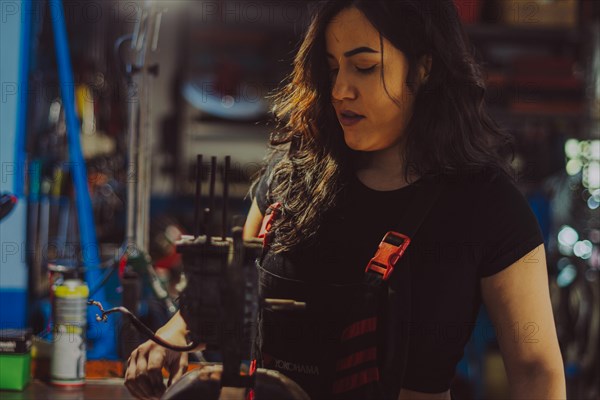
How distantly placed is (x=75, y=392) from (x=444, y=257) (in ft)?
2.70

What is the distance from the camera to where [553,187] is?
14.5 ft

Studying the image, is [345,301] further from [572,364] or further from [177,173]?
[177,173]

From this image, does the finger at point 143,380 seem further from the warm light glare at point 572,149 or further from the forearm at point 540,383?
the warm light glare at point 572,149

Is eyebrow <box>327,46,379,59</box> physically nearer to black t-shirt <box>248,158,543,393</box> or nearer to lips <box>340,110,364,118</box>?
lips <box>340,110,364,118</box>

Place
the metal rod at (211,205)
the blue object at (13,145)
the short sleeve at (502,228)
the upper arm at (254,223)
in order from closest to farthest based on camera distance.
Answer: the metal rod at (211,205) < the short sleeve at (502,228) < the upper arm at (254,223) < the blue object at (13,145)

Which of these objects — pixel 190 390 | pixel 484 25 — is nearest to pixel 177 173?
pixel 484 25

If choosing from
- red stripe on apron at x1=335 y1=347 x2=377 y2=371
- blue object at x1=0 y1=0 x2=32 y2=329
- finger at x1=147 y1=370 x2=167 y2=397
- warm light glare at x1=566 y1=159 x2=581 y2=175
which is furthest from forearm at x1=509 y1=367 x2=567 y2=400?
warm light glare at x1=566 y1=159 x2=581 y2=175

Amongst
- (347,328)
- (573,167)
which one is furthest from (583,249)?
(347,328)

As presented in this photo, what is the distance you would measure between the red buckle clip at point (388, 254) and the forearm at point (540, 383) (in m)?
0.29

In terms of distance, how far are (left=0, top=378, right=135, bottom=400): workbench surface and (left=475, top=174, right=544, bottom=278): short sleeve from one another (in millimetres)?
777

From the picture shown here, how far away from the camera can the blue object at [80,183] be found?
2428 millimetres

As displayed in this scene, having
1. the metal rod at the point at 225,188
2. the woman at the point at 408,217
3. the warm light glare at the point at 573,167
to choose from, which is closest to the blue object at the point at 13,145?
the woman at the point at 408,217

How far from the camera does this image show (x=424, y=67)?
1508 millimetres

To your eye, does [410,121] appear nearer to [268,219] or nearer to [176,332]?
[268,219]
